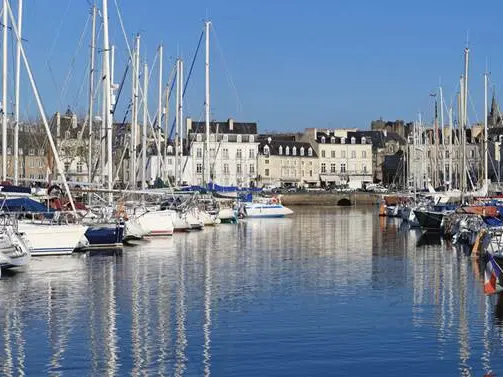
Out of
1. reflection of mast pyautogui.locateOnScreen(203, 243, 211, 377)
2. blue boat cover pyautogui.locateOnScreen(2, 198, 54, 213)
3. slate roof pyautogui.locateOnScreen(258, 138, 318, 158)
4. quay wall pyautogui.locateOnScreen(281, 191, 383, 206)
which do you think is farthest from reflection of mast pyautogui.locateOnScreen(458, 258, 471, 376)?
slate roof pyautogui.locateOnScreen(258, 138, 318, 158)

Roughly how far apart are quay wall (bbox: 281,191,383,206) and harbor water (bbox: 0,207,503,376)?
110168 millimetres

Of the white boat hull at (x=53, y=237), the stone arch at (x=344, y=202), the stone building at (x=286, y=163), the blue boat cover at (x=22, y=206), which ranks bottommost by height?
the stone arch at (x=344, y=202)

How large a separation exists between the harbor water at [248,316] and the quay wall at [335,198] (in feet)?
361

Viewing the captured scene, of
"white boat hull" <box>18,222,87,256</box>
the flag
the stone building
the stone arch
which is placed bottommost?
the stone arch

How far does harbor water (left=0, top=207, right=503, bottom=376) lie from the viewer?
22.1 m

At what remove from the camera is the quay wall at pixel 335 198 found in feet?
526

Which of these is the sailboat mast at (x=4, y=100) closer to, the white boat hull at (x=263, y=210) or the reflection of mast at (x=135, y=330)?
the reflection of mast at (x=135, y=330)

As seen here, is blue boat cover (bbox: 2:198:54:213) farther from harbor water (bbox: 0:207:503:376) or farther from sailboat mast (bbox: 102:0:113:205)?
sailboat mast (bbox: 102:0:113:205)

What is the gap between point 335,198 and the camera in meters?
165

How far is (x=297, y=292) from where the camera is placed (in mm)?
34344

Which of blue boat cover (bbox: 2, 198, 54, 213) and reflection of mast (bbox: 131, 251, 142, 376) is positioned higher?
blue boat cover (bbox: 2, 198, 54, 213)

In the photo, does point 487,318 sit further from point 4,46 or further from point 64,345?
point 4,46

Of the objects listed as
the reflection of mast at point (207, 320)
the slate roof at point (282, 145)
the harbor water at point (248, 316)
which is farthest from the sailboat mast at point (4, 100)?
the slate roof at point (282, 145)

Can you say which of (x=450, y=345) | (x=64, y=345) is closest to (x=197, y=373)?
(x=64, y=345)
